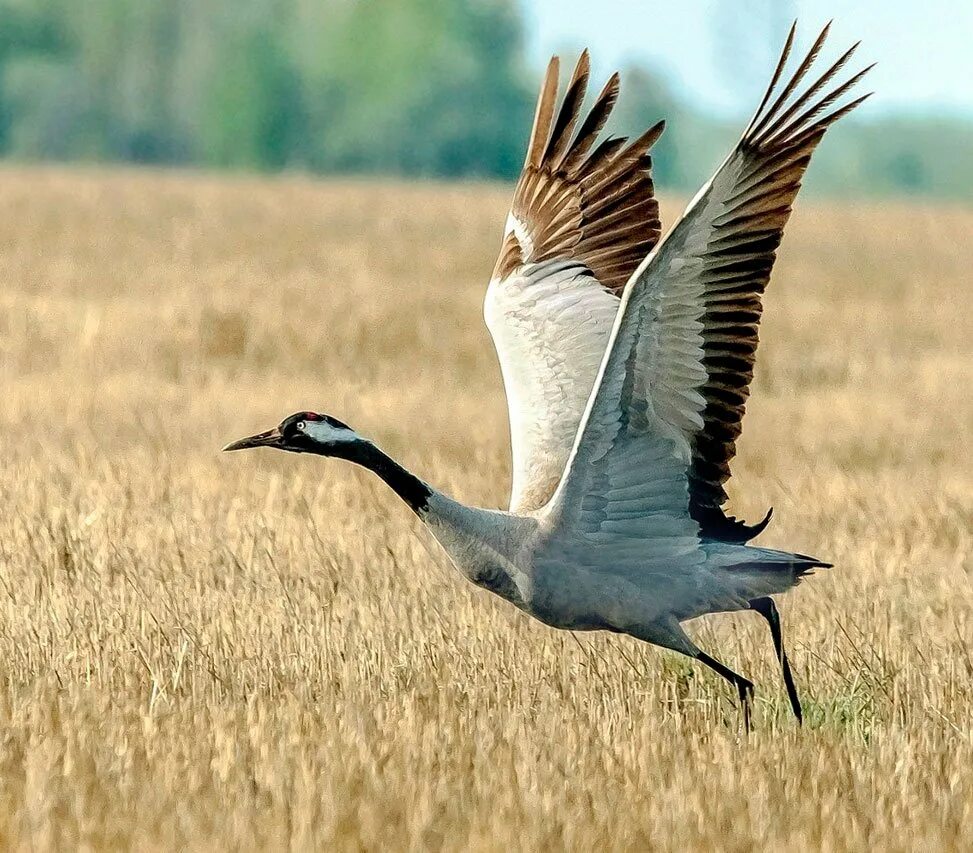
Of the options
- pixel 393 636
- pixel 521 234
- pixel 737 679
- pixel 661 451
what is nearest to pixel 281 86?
pixel 521 234

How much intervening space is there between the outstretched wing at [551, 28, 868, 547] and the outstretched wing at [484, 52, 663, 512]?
2.26ft

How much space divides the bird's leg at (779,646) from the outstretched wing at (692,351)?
1.02 feet

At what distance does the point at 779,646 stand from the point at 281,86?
83.8 m

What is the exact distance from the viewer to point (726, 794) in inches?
187

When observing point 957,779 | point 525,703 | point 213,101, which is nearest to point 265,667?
point 525,703

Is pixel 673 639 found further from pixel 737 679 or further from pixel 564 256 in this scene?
pixel 564 256

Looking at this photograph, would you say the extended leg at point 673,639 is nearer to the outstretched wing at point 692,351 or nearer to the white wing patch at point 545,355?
the outstretched wing at point 692,351

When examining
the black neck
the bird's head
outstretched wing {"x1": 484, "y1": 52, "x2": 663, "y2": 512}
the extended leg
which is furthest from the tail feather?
the bird's head

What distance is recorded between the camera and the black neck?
577 centimetres

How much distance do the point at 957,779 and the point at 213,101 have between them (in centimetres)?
8534

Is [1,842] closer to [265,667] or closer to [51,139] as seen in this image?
[265,667]

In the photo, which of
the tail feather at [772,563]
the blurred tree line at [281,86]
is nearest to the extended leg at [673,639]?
the tail feather at [772,563]

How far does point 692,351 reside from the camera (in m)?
5.68

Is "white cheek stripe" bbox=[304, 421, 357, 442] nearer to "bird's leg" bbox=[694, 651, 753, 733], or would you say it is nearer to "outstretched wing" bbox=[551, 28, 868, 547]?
"outstretched wing" bbox=[551, 28, 868, 547]
